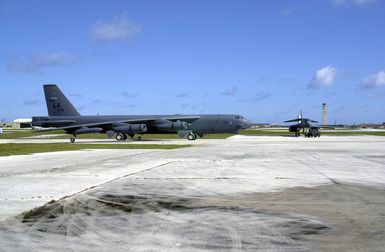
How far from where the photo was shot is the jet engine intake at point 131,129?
48500 millimetres

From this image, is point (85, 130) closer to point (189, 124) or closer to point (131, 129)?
point (131, 129)

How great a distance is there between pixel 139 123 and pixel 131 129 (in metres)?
1.38

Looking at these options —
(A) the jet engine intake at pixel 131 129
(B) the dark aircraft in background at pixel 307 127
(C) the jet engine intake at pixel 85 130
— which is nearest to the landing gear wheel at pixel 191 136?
(A) the jet engine intake at pixel 131 129

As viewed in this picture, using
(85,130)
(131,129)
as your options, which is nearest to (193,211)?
(131,129)

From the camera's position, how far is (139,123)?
49.6 m

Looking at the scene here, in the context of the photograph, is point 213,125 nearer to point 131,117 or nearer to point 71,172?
point 131,117

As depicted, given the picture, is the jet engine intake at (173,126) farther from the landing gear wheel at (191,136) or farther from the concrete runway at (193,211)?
the concrete runway at (193,211)

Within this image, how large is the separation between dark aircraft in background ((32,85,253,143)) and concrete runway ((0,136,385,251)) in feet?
113

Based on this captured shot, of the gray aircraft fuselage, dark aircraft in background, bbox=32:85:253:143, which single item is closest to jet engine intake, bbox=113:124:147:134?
dark aircraft in background, bbox=32:85:253:143

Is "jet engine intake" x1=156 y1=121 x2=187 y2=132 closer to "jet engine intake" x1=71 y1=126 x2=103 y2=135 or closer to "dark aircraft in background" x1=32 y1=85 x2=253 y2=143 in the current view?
"dark aircraft in background" x1=32 y1=85 x2=253 y2=143

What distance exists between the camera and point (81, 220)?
7.48m

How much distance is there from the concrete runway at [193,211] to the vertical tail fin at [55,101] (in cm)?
3903

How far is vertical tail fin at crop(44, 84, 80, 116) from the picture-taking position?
170ft

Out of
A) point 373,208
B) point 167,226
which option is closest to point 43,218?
point 167,226
